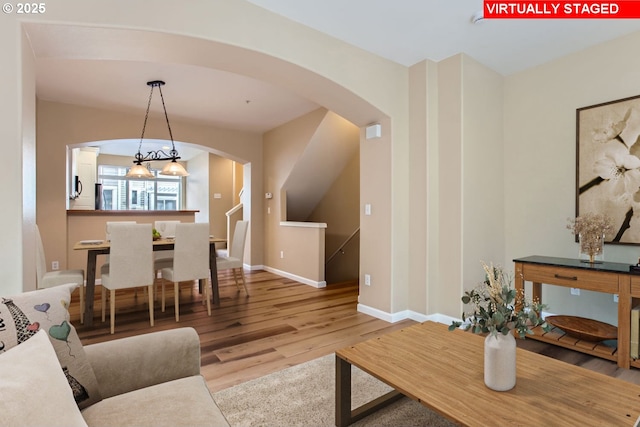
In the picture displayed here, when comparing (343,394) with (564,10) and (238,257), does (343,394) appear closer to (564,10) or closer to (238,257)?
(238,257)

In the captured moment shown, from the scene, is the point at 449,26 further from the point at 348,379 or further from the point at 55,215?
the point at 55,215

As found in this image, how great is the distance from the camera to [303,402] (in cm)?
193

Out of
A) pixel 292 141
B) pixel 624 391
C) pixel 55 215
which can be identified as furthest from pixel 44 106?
pixel 624 391

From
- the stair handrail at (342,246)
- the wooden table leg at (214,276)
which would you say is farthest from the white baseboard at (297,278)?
the wooden table leg at (214,276)

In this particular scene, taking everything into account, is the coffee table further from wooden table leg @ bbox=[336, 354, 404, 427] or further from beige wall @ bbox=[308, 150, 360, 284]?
beige wall @ bbox=[308, 150, 360, 284]

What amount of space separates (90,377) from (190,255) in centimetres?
253

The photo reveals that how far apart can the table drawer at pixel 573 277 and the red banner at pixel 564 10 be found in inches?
79.7

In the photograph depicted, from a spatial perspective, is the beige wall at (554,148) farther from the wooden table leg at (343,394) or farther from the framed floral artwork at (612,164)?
the wooden table leg at (343,394)

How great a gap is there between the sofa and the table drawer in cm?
283

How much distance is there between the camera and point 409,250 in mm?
3557

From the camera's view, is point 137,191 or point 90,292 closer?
point 90,292

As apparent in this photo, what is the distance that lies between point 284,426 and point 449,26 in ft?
10.4

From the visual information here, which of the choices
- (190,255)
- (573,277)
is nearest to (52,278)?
(190,255)

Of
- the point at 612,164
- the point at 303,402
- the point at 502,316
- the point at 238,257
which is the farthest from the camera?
the point at 238,257
